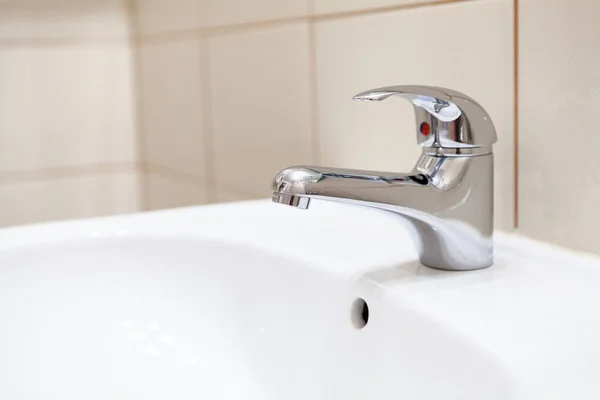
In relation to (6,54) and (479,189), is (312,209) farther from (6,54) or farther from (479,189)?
(6,54)

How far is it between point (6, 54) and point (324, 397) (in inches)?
38.1

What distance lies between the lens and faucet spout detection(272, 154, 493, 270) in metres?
0.41

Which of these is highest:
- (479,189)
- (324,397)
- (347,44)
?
(347,44)

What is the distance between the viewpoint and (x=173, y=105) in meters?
1.11

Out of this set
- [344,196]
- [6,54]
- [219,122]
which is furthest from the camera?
[6,54]

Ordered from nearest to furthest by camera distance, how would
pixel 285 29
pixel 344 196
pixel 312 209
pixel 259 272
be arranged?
pixel 344 196 → pixel 259 272 → pixel 312 209 → pixel 285 29

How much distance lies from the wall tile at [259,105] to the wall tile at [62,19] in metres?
0.36

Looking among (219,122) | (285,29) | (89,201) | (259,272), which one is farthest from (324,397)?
(89,201)

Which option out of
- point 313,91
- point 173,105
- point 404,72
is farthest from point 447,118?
point 173,105

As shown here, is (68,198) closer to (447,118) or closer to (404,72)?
(404,72)

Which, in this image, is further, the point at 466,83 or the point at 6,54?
the point at 6,54

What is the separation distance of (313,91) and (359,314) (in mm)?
348

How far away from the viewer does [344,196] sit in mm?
404

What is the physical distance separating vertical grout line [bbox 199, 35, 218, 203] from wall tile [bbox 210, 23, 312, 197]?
0.01m
